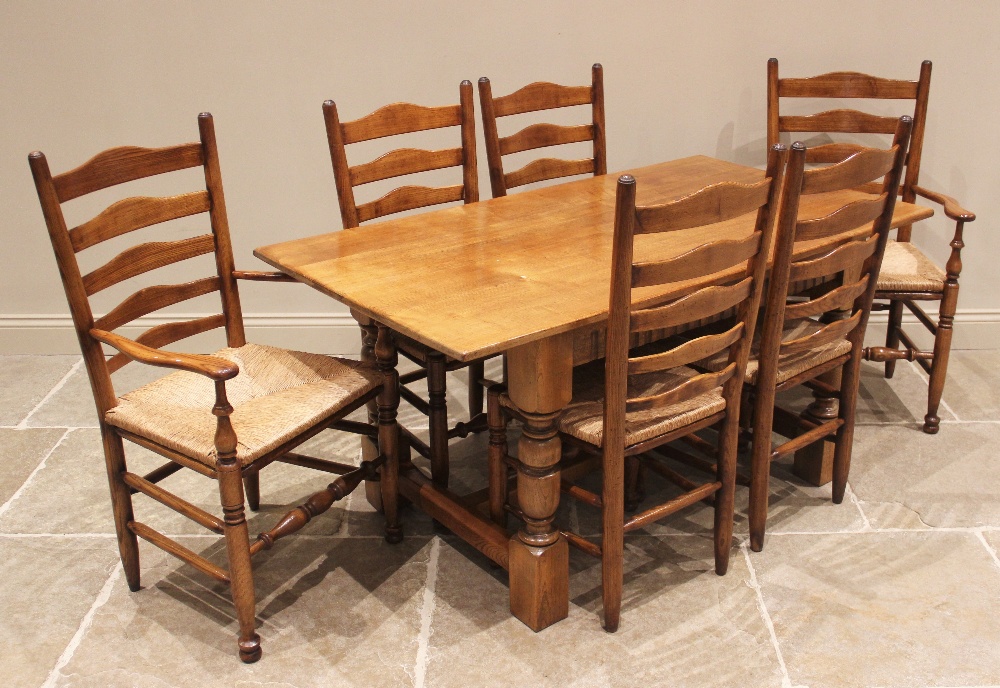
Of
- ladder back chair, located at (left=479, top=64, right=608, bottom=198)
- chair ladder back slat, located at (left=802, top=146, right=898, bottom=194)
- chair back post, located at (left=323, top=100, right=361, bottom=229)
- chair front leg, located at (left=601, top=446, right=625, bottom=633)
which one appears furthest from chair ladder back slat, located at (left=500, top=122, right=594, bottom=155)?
chair front leg, located at (left=601, top=446, right=625, bottom=633)

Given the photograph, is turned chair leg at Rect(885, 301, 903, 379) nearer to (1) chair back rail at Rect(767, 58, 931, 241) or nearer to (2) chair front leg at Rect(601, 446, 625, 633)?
(1) chair back rail at Rect(767, 58, 931, 241)

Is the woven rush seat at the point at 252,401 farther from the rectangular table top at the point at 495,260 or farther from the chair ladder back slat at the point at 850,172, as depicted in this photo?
the chair ladder back slat at the point at 850,172

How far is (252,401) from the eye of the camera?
2.61 metres

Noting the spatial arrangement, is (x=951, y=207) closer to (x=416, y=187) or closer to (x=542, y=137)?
(x=542, y=137)

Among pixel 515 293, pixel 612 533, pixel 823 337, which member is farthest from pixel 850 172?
pixel 612 533

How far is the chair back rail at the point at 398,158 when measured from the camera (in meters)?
3.06

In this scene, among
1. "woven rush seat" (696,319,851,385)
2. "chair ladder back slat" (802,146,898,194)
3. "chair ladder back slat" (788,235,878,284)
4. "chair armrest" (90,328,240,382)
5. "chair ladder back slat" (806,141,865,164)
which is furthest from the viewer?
"chair ladder back slat" (806,141,865,164)

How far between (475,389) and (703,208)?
1382 millimetres

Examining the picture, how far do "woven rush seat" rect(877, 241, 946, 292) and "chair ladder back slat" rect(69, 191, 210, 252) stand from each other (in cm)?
209

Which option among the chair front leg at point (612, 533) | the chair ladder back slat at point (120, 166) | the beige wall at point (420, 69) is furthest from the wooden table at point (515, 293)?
the beige wall at point (420, 69)

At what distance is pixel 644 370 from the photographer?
7.74 feet

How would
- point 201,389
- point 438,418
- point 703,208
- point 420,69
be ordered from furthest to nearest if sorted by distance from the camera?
point 420,69, point 438,418, point 201,389, point 703,208

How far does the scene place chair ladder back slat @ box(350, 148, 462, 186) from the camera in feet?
10.2

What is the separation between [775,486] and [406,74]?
1.90 meters
